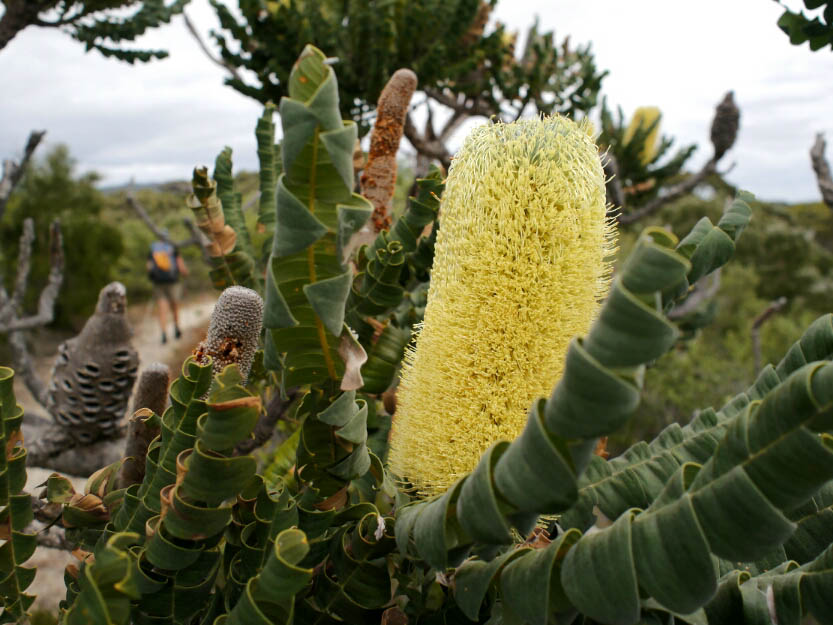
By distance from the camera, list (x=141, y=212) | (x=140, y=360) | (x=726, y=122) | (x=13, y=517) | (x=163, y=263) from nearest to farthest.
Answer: (x=13, y=517) → (x=140, y=360) → (x=726, y=122) → (x=141, y=212) → (x=163, y=263)

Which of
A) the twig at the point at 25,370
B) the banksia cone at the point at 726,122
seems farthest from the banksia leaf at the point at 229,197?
the banksia cone at the point at 726,122

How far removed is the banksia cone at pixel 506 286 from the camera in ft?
3.64

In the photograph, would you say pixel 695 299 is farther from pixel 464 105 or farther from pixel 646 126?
pixel 464 105

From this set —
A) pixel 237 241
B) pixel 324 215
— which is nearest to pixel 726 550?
pixel 324 215

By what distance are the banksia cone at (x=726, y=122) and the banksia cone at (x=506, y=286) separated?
367 cm

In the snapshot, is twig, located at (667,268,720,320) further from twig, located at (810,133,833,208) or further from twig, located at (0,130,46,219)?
twig, located at (0,130,46,219)

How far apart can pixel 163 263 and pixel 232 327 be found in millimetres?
8923

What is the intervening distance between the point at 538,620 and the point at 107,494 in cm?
90

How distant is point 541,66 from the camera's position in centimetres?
455

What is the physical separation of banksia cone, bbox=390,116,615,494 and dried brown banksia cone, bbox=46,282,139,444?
41.8 inches

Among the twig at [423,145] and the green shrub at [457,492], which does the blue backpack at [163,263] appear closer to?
the twig at [423,145]

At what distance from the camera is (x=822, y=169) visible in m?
2.77

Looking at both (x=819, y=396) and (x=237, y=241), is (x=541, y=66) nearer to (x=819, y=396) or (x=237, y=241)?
(x=237, y=241)

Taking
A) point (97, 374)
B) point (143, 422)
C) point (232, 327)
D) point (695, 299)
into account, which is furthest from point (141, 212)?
point (695, 299)
